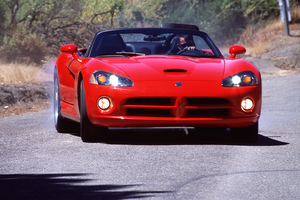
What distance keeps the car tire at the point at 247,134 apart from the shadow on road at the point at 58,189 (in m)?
2.36

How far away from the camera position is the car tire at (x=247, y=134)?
6.20 metres

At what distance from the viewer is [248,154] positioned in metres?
5.45

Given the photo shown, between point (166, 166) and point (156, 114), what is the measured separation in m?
1.12

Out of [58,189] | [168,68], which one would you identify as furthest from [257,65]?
[58,189]

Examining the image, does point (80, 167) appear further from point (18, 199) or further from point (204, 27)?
point (204, 27)

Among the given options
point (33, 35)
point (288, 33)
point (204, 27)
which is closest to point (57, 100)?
point (33, 35)

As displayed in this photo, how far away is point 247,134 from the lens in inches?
245

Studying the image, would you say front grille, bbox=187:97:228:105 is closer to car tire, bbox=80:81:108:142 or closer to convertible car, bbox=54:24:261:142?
convertible car, bbox=54:24:261:142

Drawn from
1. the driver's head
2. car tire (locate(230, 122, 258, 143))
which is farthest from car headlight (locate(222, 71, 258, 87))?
the driver's head

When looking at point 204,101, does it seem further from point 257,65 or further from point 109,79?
point 257,65

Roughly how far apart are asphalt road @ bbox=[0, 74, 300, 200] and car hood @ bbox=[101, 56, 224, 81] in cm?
70

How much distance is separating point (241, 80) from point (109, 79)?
1.35 metres

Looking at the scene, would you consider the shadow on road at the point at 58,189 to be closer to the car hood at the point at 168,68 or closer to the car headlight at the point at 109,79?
the car headlight at the point at 109,79

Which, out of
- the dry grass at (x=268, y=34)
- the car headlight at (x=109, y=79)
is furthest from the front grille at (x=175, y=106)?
the dry grass at (x=268, y=34)
